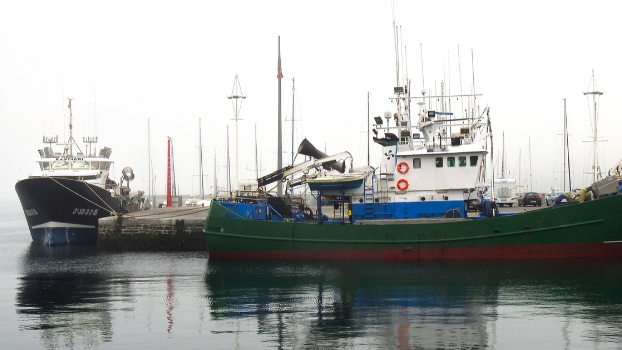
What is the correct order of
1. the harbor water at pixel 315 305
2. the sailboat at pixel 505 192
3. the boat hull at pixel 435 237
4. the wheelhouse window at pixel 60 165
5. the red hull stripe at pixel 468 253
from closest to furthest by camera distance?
the harbor water at pixel 315 305, the boat hull at pixel 435 237, the red hull stripe at pixel 468 253, the wheelhouse window at pixel 60 165, the sailboat at pixel 505 192

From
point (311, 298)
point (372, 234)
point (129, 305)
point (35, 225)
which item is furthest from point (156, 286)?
point (35, 225)

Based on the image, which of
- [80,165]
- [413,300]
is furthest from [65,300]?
[80,165]

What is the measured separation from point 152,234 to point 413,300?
17281 millimetres

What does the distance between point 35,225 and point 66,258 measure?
8.94 m

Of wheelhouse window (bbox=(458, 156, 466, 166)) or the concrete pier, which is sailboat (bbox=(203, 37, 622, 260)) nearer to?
wheelhouse window (bbox=(458, 156, 466, 166))

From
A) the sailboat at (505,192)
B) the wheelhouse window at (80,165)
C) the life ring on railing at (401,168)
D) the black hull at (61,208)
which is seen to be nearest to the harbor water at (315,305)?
the life ring on railing at (401,168)

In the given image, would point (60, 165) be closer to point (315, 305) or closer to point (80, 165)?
point (80, 165)

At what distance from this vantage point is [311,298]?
54.5 feet

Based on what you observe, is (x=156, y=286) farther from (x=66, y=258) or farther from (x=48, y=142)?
(x=48, y=142)

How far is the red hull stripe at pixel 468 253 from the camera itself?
2130 cm

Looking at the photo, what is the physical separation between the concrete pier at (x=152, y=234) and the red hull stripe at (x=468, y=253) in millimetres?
6730

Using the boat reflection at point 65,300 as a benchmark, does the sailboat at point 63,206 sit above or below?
above

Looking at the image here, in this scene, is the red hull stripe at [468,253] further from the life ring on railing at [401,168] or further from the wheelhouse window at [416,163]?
the wheelhouse window at [416,163]

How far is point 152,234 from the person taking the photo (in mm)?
29969
